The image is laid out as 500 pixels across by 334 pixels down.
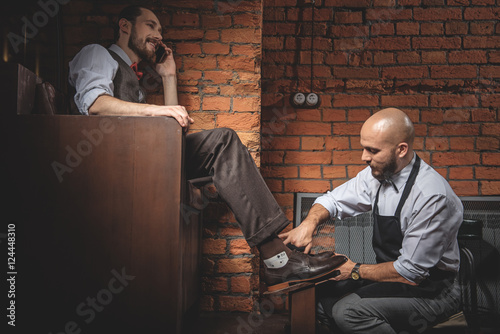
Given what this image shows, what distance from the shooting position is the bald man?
1.41 meters

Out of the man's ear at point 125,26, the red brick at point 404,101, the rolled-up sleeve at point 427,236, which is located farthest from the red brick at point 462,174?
the man's ear at point 125,26

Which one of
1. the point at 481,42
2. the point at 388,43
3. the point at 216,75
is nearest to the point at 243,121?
the point at 216,75

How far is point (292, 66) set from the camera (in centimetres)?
247

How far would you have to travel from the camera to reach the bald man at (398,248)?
1410 millimetres

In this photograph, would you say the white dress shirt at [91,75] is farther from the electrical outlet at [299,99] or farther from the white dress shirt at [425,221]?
the white dress shirt at [425,221]

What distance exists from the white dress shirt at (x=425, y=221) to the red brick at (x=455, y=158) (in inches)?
35.2

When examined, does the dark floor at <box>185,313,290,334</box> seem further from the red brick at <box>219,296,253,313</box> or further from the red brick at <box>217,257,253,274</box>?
the red brick at <box>217,257,253,274</box>

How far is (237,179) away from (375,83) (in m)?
1.48

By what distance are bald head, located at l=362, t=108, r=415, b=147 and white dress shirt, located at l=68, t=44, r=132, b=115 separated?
44.9 inches

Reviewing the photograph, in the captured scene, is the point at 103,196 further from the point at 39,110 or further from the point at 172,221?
the point at 39,110

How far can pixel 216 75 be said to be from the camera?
2021 mm

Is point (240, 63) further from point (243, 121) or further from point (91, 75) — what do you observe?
point (91, 75)

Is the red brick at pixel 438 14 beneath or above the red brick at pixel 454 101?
above

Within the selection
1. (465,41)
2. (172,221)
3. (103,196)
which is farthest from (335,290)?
(465,41)
